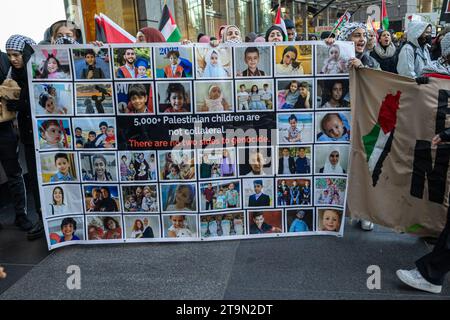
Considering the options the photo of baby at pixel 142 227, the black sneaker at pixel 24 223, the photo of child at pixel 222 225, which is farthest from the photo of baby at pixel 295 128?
the black sneaker at pixel 24 223

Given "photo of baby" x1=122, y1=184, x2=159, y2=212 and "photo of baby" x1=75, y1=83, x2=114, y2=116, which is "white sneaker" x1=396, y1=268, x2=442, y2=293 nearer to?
"photo of baby" x1=122, y1=184, x2=159, y2=212

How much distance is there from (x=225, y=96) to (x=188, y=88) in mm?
351

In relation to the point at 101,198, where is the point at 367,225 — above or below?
below

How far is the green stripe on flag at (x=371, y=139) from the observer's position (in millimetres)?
3762

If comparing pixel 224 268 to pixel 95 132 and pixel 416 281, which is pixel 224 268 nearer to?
pixel 416 281

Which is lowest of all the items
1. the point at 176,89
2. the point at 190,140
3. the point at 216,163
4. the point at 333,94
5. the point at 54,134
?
the point at 216,163

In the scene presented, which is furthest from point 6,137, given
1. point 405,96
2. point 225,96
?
point 405,96

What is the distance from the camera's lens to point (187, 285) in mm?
3207

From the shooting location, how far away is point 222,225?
394cm

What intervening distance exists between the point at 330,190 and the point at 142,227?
1.90m

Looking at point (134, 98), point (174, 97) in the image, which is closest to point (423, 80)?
point (174, 97)

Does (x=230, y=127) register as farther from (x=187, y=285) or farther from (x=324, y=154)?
(x=187, y=285)

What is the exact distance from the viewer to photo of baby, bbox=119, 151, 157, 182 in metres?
3.77

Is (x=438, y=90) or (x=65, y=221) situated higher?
(x=438, y=90)
